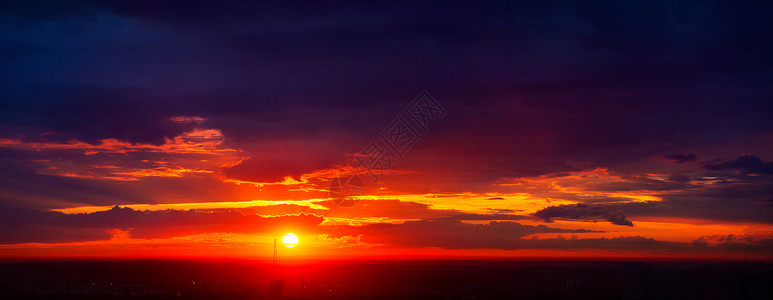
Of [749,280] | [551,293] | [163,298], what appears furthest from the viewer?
[551,293]

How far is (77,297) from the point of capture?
16438 cm

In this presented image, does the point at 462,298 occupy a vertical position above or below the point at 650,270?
below

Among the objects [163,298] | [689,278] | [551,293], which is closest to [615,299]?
[551,293]

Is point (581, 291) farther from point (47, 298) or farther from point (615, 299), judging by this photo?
point (47, 298)

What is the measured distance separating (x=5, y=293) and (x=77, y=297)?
20.1 metres

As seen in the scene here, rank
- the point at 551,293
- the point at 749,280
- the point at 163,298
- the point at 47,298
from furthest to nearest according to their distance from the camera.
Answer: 1. the point at 551,293
2. the point at 163,298
3. the point at 47,298
4. the point at 749,280

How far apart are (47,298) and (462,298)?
108409 millimetres

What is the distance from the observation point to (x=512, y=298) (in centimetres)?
17650

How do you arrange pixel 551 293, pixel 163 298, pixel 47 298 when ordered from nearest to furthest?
pixel 47 298
pixel 163 298
pixel 551 293

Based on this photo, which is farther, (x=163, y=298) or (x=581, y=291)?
(x=581, y=291)

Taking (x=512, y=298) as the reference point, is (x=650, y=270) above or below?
above

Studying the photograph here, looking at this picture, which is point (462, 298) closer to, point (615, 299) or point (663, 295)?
point (615, 299)

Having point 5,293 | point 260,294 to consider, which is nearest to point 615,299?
point 260,294

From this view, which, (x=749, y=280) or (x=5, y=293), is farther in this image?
(x=5, y=293)
